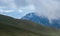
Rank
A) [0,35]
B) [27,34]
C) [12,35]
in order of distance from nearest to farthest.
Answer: [0,35]
[12,35]
[27,34]

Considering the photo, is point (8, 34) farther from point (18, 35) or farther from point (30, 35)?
point (30, 35)

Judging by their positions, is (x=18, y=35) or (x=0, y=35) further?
(x=18, y=35)

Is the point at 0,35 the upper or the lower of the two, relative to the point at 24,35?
lower

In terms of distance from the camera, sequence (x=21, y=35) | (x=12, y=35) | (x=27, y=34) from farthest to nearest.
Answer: (x=27, y=34)
(x=21, y=35)
(x=12, y=35)

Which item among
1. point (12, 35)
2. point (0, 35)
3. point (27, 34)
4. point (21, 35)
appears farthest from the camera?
point (27, 34)

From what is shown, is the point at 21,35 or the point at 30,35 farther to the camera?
the point at 30,35

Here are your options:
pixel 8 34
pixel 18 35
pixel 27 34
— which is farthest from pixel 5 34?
pixel 27 34

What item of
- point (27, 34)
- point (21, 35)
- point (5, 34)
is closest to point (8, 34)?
point (5, 34)

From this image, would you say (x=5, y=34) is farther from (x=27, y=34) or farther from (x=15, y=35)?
(x=27, y=34)

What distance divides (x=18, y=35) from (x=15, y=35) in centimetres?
403

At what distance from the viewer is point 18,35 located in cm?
11812

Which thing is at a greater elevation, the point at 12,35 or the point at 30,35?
the point at 30,35

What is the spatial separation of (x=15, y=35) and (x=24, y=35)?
11.8 metres

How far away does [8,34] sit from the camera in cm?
11288
